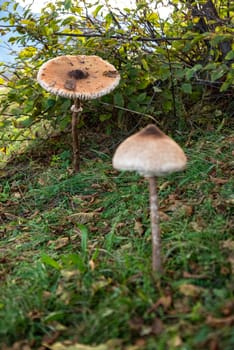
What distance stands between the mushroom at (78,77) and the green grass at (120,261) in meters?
→ 0.87

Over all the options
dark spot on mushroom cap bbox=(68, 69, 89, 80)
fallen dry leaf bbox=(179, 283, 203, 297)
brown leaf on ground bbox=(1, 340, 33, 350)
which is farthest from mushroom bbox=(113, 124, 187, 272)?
dark spot on mushroom cap bbox=(68, 69, 89, 80)

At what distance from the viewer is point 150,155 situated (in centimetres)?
203

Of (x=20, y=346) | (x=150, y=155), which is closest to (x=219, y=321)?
(x=150, y=155)

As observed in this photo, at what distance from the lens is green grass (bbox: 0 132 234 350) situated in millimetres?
2094

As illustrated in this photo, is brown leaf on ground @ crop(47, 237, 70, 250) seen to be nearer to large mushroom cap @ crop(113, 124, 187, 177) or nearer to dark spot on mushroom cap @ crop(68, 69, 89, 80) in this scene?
large mushroom cap @ crop(113, 124, 187, 177)

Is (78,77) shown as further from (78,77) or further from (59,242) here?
(59,242)

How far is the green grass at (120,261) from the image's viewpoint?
6.87 feet

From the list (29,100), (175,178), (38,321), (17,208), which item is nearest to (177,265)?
(38,321)

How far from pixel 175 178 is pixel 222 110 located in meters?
1.66

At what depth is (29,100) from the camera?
484 centimetres

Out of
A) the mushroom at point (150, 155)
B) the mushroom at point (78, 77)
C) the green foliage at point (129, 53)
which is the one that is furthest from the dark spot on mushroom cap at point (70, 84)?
the mushroom at point (150, 155)

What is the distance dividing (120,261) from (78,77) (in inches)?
75.3

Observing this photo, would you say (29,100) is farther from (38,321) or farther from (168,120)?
(38,321)

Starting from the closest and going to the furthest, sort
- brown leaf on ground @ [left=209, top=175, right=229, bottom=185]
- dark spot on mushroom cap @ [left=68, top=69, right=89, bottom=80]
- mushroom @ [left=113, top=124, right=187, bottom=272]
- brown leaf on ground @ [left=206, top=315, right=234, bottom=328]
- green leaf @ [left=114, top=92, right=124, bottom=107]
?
brown leaf on ground @ [left=206, top=315, right=234, bottom=328], mushroom @ [left=113, top=124, right=187, bottom=272], brown leaf on ground @ [left=209, top=175, right=229, bottom=185], dark spot on mushroom cap @ [left=68, top=69, right=89, bottom=80], green leaf @ [left=114, top=92, right=124, bottom=107]
